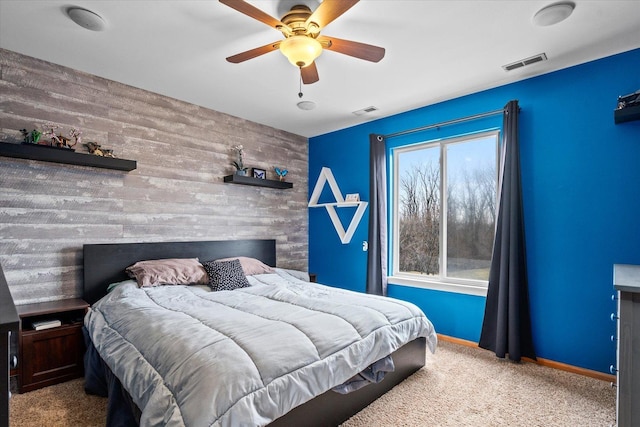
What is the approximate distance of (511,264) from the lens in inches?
114

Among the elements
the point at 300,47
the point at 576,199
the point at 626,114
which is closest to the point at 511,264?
the point at 576,199

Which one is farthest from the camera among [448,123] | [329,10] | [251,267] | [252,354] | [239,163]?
[239,163]

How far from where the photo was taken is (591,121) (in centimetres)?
267

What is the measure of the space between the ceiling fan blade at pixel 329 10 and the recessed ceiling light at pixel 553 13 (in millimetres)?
1293

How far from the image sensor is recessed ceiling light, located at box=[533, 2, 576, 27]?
2008mm

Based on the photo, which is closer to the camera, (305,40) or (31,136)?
(305,40)

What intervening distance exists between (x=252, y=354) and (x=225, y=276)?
1656 millimetres

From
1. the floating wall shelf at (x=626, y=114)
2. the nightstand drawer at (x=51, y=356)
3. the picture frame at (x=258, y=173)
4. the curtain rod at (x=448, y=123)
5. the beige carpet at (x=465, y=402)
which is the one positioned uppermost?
the curtain rod at (x=448, y=123)

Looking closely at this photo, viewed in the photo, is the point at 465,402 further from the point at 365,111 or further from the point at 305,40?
the point at 365,111

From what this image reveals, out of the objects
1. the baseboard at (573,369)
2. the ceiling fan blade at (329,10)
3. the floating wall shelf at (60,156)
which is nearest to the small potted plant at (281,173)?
the floating wall shelf at (60,156)

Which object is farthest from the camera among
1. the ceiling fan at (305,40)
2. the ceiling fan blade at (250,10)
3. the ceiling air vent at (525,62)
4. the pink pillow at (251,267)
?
the pink pillow at (251,267)

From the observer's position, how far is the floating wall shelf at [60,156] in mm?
2487

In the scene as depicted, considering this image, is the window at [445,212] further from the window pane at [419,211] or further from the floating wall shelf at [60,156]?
the floating wall shelf at [60,156]

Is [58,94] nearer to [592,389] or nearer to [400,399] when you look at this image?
[400,399]
